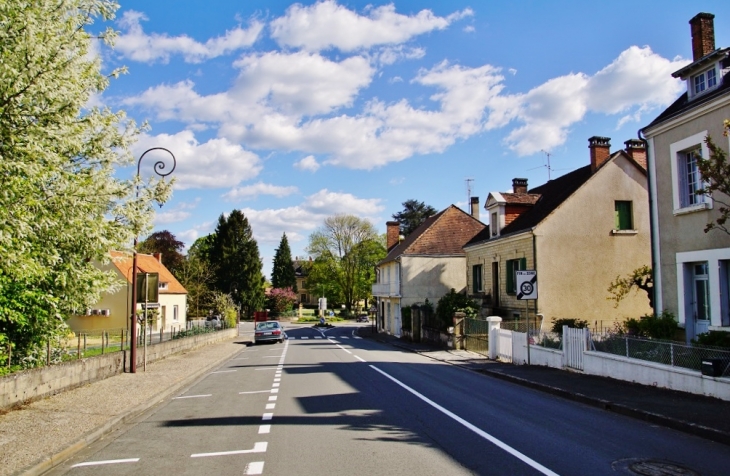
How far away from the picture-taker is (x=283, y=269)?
113000 millimetres

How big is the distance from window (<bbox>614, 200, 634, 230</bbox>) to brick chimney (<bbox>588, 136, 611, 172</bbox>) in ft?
7.01

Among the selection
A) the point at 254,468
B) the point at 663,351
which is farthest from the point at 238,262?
the point at 254,468

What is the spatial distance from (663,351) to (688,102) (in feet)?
25.8

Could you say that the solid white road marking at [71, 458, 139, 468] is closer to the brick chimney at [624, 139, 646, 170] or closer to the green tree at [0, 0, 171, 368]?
the green tree at [0, 0, 171, 368]

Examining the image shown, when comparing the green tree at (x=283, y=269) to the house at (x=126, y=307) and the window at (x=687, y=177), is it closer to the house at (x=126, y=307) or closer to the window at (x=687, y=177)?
the house at (x=126, y=307)

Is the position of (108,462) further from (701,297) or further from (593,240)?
(593,240)

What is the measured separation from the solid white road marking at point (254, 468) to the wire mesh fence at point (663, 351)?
924 cm

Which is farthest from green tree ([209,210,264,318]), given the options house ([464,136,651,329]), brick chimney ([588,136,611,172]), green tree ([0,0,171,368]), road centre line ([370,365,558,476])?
road centre line ([370,365,558,476])

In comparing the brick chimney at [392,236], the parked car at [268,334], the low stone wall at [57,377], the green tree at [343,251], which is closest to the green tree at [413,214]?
the green tree at [343,251]

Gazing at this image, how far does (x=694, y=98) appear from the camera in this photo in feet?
53.8

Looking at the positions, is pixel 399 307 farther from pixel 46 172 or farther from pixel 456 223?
pixel 46 172

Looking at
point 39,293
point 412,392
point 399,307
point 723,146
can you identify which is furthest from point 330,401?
point 399,307

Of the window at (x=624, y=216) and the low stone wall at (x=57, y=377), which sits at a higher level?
the window at (x=624, y=216)

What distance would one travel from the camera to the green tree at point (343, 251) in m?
81.0
